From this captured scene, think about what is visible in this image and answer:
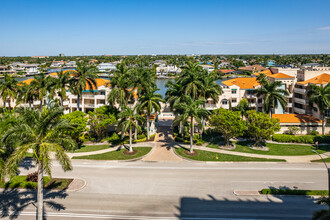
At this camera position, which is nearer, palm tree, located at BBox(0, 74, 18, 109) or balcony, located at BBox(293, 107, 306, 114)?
palm tree, located at BBox(0, 74, 18, 109)

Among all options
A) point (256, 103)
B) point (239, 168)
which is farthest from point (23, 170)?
point (256, 103)

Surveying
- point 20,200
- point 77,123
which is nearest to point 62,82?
point 77,123

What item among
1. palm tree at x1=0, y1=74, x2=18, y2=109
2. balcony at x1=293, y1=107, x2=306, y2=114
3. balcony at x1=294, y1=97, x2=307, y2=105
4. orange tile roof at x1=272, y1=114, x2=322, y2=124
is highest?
palm tree at x1=0, y1=74, x2=18, y2=109

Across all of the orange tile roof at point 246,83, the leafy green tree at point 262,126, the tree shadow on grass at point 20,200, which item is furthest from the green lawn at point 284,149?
the tree shadow on grass at point 20,200

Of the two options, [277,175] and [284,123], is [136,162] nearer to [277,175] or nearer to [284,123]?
A: [277,175]

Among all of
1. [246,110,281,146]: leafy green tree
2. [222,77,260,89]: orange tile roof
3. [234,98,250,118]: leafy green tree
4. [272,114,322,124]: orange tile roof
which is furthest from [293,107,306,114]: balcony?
[246,110,281,146]: leafy green tree

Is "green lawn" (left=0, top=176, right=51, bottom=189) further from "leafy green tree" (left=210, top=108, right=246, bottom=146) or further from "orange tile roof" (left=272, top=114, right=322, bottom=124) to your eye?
"orange tile roof" (left=272, top=114, right=322, bottom=124)
